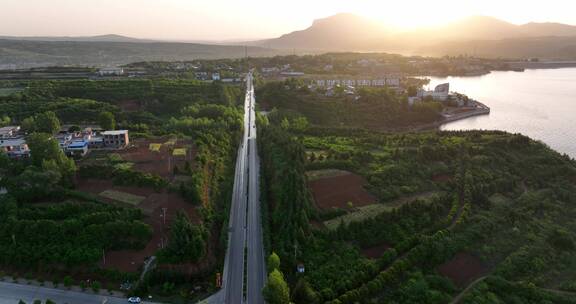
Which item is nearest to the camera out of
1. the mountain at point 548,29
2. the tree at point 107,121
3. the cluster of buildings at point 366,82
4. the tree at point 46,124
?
the tree at point 46,124

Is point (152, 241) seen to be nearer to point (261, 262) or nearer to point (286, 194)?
point (261, 262)

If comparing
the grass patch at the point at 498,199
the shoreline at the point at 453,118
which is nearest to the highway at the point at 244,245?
the grass patch at the point at 498,199

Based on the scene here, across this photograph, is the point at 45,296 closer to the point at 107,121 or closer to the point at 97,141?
the point at 97,141

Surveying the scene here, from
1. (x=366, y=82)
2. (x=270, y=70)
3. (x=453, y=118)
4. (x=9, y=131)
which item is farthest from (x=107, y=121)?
(x=270, y=70)

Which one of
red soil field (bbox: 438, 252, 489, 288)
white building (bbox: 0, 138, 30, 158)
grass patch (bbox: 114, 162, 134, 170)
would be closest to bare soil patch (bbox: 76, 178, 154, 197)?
grass patch (bbox: 114, 162, 134, 170)

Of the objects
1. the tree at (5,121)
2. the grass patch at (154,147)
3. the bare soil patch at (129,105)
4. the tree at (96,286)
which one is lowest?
the tree at (96,286)

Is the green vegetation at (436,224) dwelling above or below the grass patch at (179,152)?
below

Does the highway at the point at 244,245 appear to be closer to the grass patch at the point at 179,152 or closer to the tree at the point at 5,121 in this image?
the grass patch at the point at 179,152
